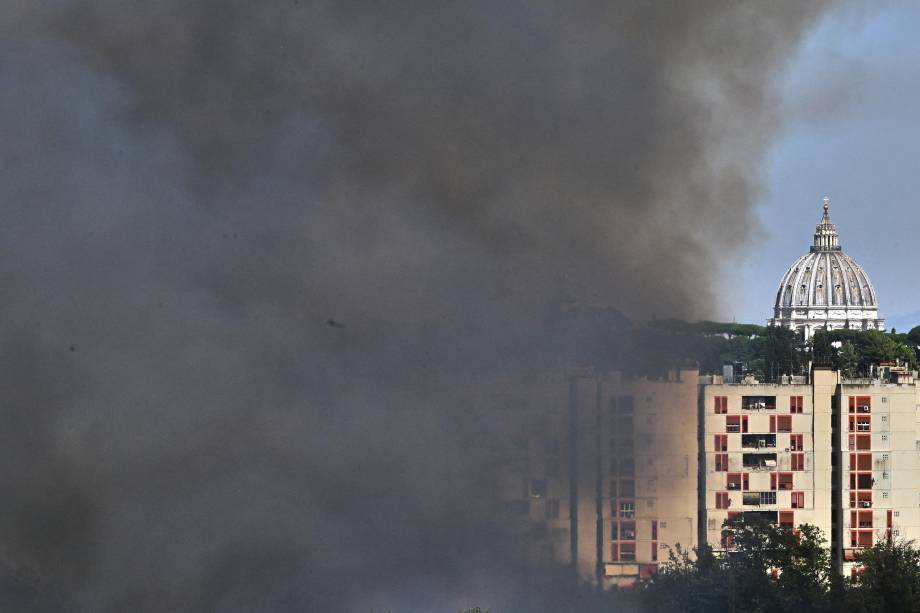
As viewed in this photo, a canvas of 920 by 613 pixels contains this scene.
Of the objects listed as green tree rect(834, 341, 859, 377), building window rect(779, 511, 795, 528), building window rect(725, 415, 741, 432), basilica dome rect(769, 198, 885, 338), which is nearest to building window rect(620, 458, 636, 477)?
building window rect(779, 511, 795, 528)

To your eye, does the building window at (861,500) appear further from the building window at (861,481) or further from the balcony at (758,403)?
the balcony at (758,403)

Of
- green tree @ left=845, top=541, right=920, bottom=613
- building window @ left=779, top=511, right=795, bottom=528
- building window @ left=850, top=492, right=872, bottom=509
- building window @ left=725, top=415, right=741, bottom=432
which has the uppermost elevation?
building window @ left=725, top=415, right=741, bottom=432

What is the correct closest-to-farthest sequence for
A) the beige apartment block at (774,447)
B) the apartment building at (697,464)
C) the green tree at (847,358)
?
the apartment building at (697,464)
the beige apartment block at (774,447)
the green tree at (847,358)

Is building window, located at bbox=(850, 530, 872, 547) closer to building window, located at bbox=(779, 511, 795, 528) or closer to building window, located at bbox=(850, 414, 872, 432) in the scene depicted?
building window, located at bbox=(779, 511, 795, 528)

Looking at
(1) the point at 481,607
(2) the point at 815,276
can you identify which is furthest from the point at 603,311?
(2) the point at 815,276

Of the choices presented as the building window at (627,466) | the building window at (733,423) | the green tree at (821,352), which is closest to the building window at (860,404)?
the building window at (733,423)

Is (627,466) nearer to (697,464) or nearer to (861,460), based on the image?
(697,464)

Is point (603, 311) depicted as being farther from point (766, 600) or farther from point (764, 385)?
point (764, 385)

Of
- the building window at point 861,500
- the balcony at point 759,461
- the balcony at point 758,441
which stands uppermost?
the balcony at point 758,441

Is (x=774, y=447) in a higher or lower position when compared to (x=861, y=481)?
higher

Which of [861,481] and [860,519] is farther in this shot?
[861,481]

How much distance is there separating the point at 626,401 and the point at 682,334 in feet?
3.14

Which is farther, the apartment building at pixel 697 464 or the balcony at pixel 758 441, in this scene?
the balcony at pixel 758 441

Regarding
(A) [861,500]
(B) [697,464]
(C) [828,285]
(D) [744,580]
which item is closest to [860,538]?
(A) [861,500]
